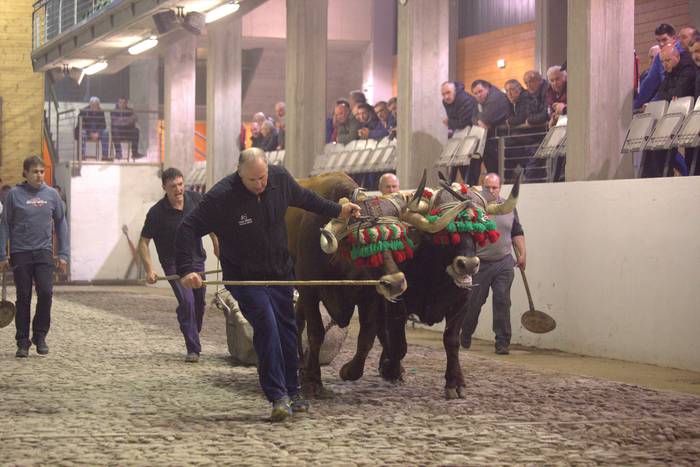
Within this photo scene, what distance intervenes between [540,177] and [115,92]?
2313 centimetres

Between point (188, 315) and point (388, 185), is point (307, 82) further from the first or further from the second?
point (188, 315)

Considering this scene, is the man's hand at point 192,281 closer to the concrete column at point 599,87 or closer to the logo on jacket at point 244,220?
the logo on jacket at point 244,220

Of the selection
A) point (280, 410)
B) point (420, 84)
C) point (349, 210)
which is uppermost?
point (420, 84)

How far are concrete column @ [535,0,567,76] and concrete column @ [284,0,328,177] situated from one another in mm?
5031

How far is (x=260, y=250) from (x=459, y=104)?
31.8 feet

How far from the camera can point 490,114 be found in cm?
1673

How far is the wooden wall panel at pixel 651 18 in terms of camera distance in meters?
21.6

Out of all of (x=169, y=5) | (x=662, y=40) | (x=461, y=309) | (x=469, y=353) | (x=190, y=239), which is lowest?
(x=469, y=353)

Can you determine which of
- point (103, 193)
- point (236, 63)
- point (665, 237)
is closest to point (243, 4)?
point (236, 63)

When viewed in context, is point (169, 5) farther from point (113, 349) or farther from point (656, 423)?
point (656, 423)

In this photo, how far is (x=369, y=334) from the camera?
368 inches

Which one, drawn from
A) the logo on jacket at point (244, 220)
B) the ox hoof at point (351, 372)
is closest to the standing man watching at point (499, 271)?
the ox hoof at point (351, 372)

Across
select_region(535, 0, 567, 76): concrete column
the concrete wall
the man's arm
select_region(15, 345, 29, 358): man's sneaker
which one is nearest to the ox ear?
the man's arm

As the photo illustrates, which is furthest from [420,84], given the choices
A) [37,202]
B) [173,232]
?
[37,202]
